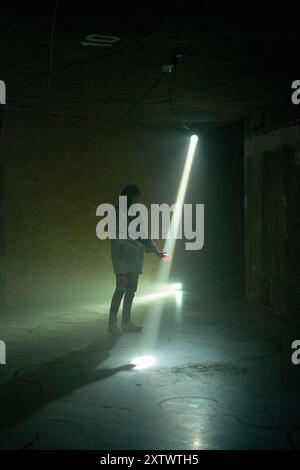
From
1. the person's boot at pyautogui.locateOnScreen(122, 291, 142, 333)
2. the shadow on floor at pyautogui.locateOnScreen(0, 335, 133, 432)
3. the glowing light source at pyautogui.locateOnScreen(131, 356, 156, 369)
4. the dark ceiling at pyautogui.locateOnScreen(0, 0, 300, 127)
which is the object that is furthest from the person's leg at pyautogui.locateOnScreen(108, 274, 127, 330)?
the dark ceiling at pyautogui.locateOnScreen(0, 0, 300, 127)

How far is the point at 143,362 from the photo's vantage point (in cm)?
505

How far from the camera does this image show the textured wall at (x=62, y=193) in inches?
328

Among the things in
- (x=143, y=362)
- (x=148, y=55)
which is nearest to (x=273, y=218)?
(x=148, y=55)

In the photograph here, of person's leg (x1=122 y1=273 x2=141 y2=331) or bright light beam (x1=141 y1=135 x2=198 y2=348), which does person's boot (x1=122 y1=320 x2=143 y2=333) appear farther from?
bright light beam (x1=141 y1=135 x2=198 y2=348)

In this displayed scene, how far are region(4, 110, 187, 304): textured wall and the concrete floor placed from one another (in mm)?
1669

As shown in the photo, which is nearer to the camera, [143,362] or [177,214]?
[143,362]

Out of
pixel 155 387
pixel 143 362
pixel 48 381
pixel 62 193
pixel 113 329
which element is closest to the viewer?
pixel 155 387

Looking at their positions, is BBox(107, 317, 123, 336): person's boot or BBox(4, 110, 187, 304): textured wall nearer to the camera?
BBox(107, 317, 123, 336): person's boot

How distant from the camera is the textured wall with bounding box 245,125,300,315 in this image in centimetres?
685

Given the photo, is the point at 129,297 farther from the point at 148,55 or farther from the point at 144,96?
the point at 144,96

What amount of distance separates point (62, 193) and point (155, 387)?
5.17 m
